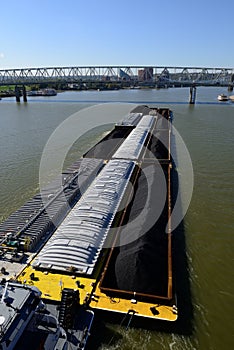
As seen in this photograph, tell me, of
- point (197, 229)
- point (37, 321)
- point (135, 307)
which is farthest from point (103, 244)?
point (197, 229)

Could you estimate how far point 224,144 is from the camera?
39438 millimetres

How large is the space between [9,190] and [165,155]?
16.8 m

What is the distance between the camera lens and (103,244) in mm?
14516

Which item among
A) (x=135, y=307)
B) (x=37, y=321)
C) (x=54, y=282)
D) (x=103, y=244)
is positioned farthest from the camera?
(x=103, y=244)

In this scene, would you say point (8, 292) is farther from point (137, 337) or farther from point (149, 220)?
point (149, 220)

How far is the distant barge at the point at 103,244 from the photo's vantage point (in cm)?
1177

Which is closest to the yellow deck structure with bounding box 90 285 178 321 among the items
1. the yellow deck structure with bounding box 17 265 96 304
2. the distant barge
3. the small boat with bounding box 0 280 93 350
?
the distant barge

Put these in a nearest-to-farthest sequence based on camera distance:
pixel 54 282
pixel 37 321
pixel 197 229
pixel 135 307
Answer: pixel 37 321 → pixel 135 307 → pixel 54 282 → pixel 197 229

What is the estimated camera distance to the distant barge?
1177 centimetres

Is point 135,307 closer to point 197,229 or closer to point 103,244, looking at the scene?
point 103,244

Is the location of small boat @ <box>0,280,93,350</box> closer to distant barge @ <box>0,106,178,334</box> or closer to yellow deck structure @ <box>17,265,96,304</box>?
yellow deck structure @ <box>17,265,96,304</box>

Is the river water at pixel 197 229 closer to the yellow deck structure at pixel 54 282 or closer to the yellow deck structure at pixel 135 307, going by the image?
the yellow deck structure at pixel 135 307

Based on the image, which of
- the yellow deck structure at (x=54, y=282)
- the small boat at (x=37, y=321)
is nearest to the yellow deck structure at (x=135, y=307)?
the small boat at (x=37, y=321)

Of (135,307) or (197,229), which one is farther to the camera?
(197,229)
